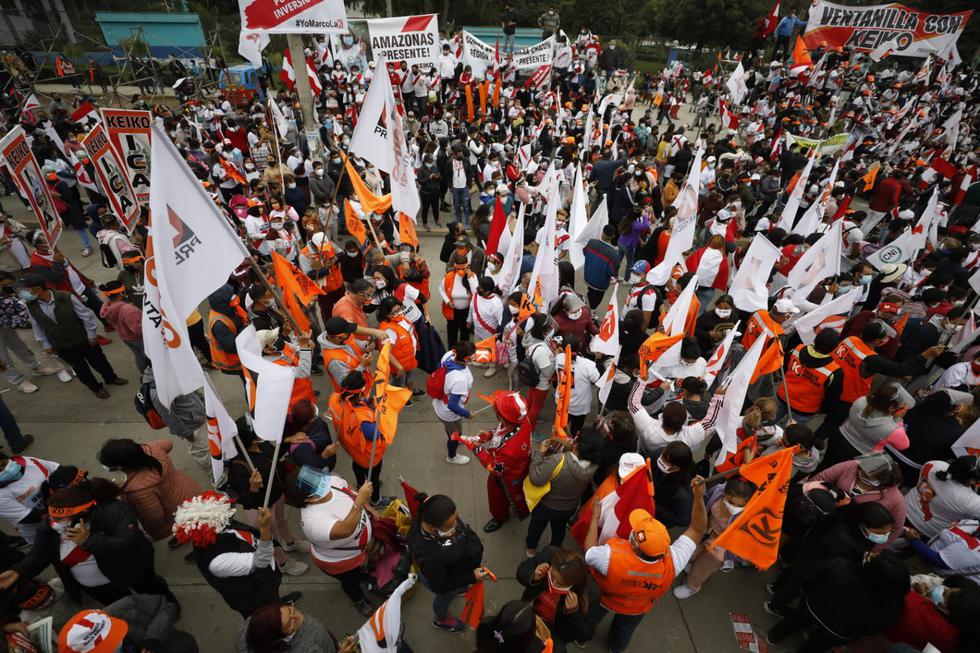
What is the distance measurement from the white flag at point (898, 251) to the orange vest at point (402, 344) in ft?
26.2

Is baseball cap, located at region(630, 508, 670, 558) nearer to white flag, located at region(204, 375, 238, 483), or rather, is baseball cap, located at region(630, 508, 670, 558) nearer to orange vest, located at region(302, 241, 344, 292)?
white flag, located at region(204, 375, 238, 483)

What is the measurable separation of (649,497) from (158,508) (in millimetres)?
3903

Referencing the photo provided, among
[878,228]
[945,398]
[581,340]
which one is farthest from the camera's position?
[878,228]

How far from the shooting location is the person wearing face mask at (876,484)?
3.65 meters

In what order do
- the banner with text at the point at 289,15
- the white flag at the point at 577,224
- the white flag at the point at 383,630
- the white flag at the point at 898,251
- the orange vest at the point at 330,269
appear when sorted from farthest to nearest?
the banner with text at the point at 289,15 < the white flag at the point at 898,251 < the white flag at the point at 577,224 < the orange vest at the point at 330,269 < the white flag at the point at 383,630

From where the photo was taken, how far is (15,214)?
1176 cm

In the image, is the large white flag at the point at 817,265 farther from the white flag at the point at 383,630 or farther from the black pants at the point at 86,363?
the black pants at the point at 86,363

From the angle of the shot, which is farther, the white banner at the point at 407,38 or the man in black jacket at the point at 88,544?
the white banner at the point at 407,38

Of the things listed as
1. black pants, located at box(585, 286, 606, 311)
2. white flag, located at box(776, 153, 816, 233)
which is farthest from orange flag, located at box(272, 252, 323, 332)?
white flag, located at box(776, 153, 816, 233)

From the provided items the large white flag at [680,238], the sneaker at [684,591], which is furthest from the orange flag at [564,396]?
the large white flag at [680,238]

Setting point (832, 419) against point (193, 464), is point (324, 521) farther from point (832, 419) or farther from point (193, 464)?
point (832, 419)

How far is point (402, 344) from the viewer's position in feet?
18.3

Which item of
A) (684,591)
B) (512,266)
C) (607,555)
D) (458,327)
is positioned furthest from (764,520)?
(458,327)

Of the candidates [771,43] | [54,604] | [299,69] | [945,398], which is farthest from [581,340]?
[771,43]
